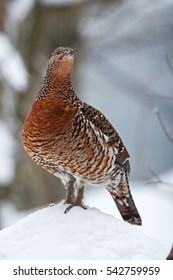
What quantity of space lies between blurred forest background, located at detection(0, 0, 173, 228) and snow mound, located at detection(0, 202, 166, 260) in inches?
224

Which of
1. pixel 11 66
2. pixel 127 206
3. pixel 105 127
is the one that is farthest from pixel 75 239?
pixel 11 66

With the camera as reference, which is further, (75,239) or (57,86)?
(57,86)

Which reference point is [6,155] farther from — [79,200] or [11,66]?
[79,200]

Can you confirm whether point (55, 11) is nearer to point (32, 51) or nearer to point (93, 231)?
point (32, 51)

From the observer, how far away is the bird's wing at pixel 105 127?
4.62m

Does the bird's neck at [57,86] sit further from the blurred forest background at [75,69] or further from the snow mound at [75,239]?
the blurred forest background at [75,69]

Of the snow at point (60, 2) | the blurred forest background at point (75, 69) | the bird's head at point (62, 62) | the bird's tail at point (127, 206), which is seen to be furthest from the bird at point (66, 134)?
the snow at point (60, 2)

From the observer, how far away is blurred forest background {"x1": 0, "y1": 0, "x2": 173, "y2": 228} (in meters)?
9.87

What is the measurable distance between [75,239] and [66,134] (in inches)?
38.1

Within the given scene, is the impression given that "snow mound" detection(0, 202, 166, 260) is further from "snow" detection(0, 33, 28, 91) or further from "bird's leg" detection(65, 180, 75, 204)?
"snow" detection(0, 33, 28, 91)

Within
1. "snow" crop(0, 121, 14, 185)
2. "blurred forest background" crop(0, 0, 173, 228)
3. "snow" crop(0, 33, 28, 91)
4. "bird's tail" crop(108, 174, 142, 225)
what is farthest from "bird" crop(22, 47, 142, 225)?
"snow" crop(0, 33, 28, 91)

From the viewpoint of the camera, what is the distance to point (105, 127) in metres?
4.75

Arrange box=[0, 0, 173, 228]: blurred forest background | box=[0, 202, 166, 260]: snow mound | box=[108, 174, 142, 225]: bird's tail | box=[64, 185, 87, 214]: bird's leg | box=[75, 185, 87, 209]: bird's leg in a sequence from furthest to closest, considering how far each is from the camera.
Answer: box=[0, 0, 173, 228]: blurred forest background
box=[108, 174, 142, 225]: bird's tail
box=[75, 185, 87, 209]: bird's leg
box=[64, 185, 87, 214]: bird's leg
box=[0, 202, 166, 260]: snow mound

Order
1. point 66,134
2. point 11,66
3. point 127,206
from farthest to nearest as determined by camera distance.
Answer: point 11,66 → point 127,206 → point 66,134
